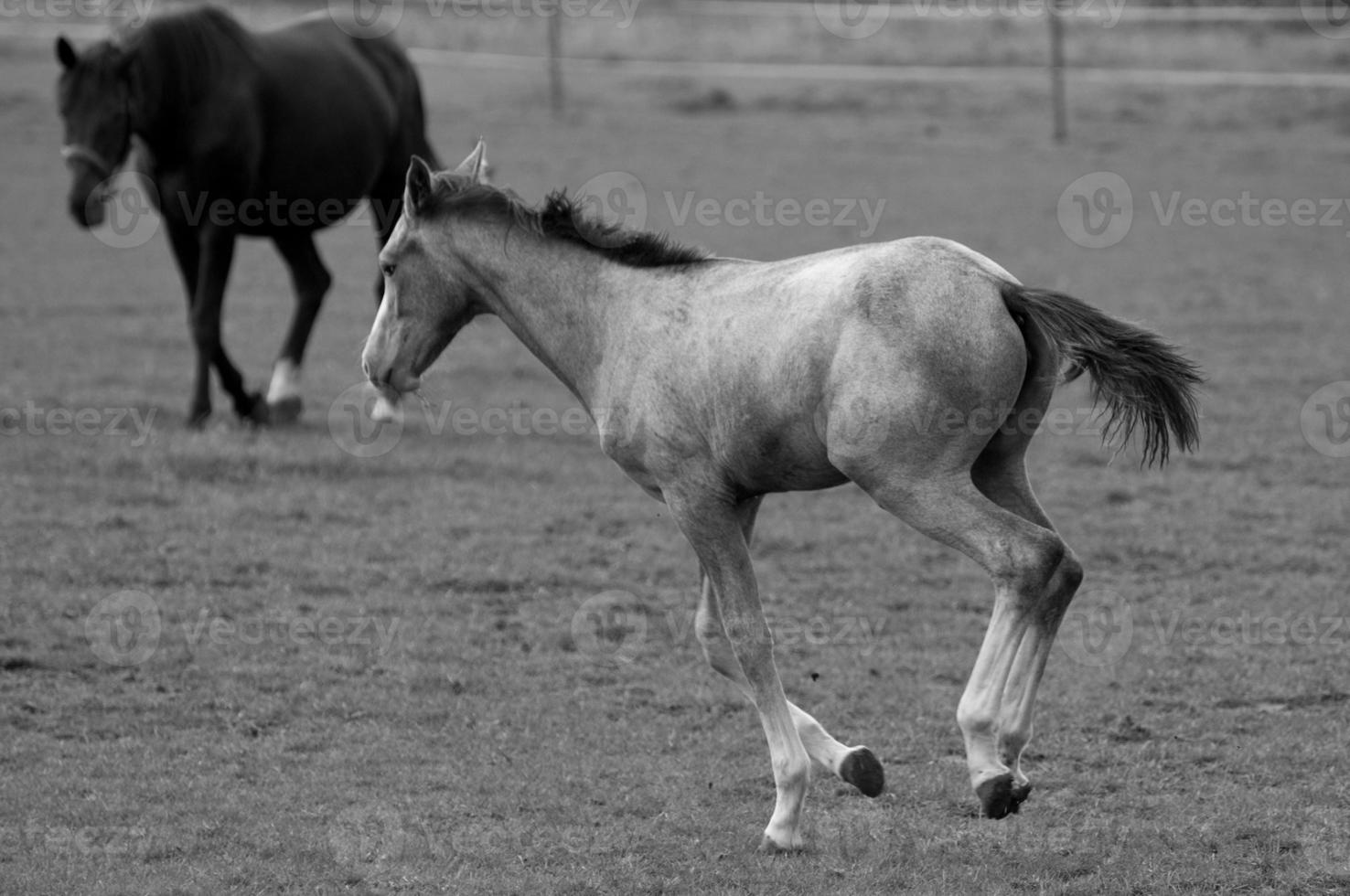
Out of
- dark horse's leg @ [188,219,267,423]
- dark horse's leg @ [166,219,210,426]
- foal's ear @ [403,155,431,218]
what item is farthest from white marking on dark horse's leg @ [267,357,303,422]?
foal's ear @ [403,155,431,218]

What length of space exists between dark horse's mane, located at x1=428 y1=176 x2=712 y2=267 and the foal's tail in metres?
1.29

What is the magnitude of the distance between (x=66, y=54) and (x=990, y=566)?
7810 millimetres

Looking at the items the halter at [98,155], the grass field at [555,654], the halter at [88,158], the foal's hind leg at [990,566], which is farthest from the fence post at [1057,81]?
the foal's hind leg at [990,566]

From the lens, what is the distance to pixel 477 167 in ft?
19.2

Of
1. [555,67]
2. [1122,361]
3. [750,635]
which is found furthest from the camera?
[555,67]

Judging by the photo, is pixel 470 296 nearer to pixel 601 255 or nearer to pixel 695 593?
pixel 601 255

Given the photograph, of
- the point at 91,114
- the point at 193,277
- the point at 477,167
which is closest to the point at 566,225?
the point at 477,167

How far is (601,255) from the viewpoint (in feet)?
18.6

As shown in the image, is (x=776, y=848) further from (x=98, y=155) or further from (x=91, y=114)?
(x=91, y=114)

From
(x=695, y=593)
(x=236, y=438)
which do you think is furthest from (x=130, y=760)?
(x=236, y=438)

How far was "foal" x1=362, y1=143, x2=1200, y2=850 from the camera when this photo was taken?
4.82m

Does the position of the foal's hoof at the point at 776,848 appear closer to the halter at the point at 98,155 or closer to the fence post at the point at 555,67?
the halter at the point at 98,155

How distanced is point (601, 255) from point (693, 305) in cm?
50

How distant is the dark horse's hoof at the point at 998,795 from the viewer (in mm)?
4746
